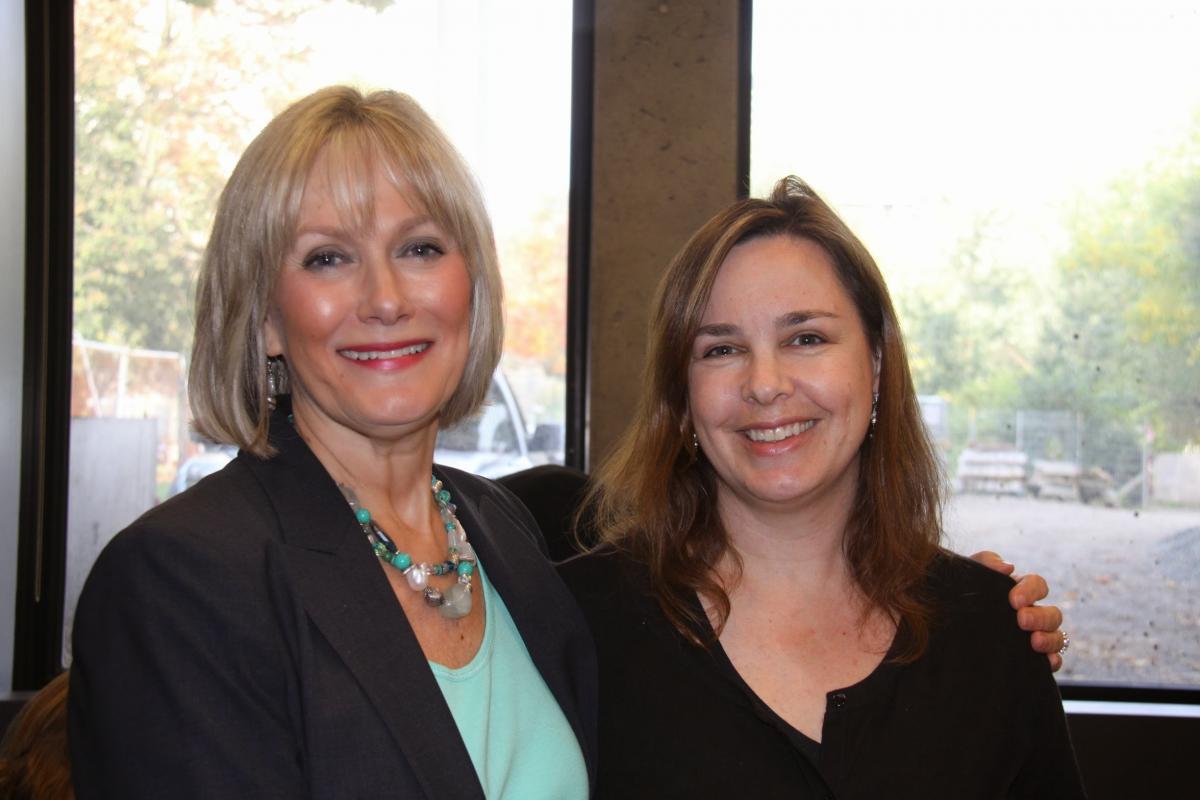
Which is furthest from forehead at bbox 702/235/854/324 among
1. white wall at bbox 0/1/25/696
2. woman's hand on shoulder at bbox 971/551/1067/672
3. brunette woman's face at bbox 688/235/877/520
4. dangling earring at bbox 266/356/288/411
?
white wall at bbox 0/1/25/696

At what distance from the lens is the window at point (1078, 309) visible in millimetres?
3535

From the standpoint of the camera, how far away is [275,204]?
1484mm

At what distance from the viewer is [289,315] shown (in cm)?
154

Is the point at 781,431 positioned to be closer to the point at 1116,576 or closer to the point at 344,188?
the point at 344,188

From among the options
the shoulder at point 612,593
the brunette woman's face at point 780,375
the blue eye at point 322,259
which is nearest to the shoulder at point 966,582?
the brunette woman's face at point 780,375

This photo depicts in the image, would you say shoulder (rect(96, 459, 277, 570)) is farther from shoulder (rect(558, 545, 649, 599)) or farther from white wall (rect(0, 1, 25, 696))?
white wall (rect(0, 1, 25, 696))

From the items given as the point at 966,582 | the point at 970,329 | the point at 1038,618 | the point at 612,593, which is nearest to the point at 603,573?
the point at 612,593

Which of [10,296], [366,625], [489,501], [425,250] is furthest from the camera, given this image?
[10,296]

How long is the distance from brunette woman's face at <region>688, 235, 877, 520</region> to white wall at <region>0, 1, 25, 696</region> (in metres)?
2.85

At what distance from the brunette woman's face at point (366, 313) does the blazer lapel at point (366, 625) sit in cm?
14

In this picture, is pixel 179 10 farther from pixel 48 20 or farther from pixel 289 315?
pixel 289 315

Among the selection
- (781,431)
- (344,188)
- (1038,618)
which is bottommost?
(1038,618)

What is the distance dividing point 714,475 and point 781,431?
257 mm

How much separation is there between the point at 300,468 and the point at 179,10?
2.81 meters
